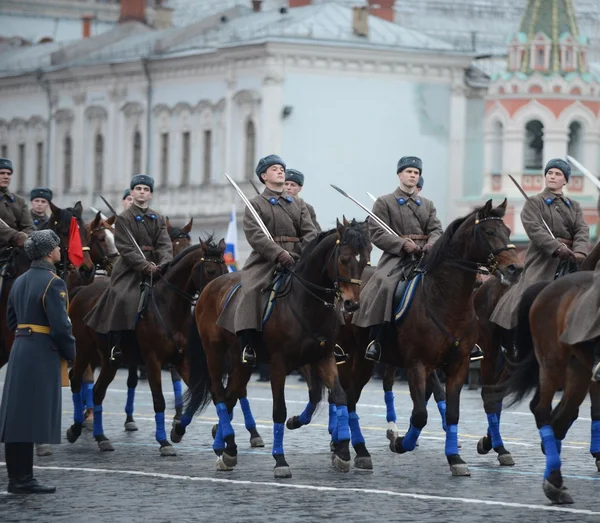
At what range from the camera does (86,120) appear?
68.3m

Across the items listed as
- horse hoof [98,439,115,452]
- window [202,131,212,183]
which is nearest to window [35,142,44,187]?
window [202,131,212,183]

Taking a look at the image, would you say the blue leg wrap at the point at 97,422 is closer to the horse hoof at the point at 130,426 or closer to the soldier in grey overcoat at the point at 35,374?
the horse hoof at the point at 130,426

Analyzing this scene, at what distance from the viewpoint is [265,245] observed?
17750mm

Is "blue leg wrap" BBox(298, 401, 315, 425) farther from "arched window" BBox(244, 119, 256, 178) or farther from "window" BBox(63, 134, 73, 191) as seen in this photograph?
"window" BBox(63, 134, 73, 191)

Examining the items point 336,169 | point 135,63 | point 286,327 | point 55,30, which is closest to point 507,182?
point 336,169

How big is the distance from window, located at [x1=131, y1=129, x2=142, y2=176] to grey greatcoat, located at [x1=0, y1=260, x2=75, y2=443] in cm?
4955

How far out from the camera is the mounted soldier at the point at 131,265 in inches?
784

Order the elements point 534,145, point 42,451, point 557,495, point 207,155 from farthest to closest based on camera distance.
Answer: point 207,155
point 534,145
point 42,451
point 557,495

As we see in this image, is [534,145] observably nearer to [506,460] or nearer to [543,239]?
[543,239]

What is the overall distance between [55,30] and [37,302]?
72.4m

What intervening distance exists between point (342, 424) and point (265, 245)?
1.65 meters

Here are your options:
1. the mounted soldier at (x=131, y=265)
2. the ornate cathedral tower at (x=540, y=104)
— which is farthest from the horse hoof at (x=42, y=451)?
the ornate cathedral tower at (x=540, y=104)

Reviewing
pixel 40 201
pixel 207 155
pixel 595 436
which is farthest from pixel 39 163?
pixel 595 436

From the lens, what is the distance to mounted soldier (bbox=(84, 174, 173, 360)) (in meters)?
19.9
